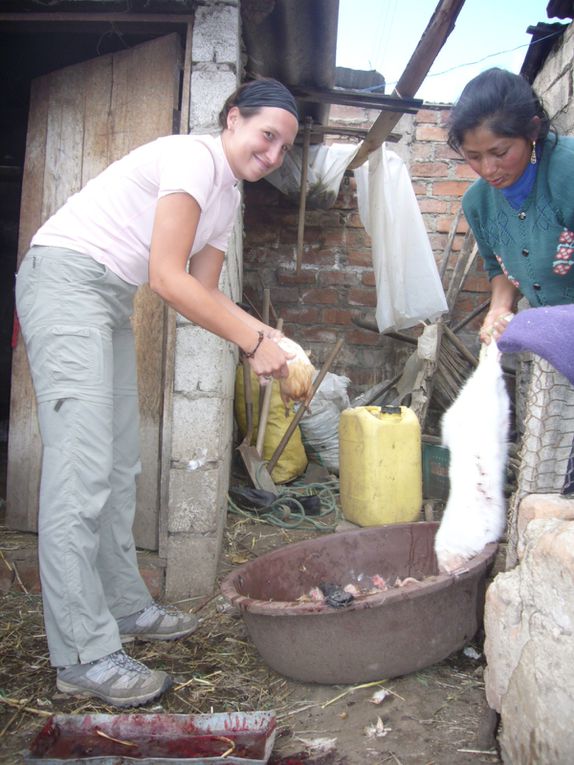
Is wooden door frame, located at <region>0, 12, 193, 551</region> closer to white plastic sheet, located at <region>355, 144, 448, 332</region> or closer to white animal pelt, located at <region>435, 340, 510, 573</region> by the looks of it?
white animal pelt, located at <region>435, 340, 510, 573</region>

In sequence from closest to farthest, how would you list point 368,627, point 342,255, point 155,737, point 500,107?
1. point 155,737
2. point 500,107
3. point 368,627
4. point 342,255

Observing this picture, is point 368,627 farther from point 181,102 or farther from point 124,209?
point 181,102

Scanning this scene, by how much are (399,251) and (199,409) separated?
90.8 inches

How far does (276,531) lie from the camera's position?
11.9 ft

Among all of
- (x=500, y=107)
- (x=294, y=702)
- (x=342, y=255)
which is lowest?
(x=294, y=702)

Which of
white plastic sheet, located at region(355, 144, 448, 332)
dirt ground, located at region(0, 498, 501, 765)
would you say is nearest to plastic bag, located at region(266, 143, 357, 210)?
white plastic sheet, located at region(355, 144, 448, 332)

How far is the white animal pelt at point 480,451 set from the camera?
6.09ft

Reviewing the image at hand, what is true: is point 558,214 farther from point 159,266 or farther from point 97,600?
point 97,600

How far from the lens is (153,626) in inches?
97.9

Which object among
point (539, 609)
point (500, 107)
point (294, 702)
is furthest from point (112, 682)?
point (500, 107)

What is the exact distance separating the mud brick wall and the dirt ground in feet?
10.4

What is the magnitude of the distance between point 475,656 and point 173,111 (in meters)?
2.65

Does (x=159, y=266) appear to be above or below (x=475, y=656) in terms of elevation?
above

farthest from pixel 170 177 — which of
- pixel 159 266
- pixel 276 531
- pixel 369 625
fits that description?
pixel 276 531
